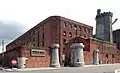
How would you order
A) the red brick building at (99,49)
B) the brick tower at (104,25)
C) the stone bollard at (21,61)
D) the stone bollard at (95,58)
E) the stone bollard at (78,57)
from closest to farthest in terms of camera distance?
the stone bollard at (21,61), the stone bollard at (78,57), the red brick building at (99,49), the stone bollard at (95,58), the brick tower at (104,25)

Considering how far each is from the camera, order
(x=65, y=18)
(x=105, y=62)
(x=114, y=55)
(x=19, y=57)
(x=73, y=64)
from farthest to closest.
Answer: (x=65, y=18) < (x=114, y=55) < (x=105, y=62) < (x=73, y=64) < (x=19, y=57)

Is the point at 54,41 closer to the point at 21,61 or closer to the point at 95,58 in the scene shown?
the point at 95,58

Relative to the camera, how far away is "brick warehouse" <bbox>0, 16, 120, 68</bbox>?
36.7 m

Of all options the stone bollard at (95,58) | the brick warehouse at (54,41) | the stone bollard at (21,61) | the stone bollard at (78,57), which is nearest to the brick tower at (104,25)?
the brick warehouse at (54,41)

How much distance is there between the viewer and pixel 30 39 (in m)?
78.1

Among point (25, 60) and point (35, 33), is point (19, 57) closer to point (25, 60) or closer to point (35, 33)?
point (25, 60)

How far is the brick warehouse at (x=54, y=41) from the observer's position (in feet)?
120

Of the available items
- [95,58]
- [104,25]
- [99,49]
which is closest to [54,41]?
[99,49]

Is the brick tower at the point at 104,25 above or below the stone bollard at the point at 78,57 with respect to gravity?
above

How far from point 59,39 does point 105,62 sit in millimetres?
14594

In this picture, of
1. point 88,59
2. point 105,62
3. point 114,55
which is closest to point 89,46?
point 88,59

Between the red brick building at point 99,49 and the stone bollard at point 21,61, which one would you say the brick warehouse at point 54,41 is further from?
the stone bollard at point 21,61

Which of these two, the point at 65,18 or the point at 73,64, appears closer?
the point at 73,64

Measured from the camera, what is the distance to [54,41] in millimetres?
62500
